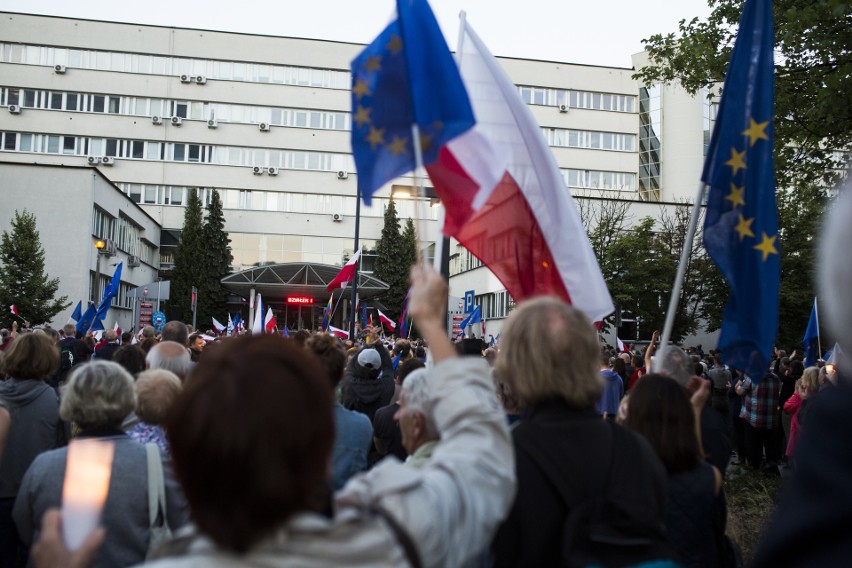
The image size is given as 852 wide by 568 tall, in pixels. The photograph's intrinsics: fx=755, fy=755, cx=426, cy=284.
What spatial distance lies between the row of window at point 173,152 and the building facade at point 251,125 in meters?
Result: 0.09

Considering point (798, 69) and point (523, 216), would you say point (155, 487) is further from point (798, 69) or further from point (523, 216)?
point (798, 69)

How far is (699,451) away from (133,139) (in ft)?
199

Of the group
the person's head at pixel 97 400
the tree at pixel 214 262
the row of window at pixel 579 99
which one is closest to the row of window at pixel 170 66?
the tree at pixel 214 262

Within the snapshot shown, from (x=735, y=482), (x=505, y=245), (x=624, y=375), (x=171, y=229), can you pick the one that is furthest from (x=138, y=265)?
(x=505, y=245)

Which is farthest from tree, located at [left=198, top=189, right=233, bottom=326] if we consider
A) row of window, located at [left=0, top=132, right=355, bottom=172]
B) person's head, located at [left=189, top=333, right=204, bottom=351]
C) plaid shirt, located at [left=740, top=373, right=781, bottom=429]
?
plaid shirt, located at [left=740, top=373, right=781, bottom=429]

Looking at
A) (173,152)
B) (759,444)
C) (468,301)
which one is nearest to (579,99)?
(173,152)

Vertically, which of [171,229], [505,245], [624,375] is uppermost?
[171,229]

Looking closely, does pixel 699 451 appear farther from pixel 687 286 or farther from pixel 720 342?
pixel 687 286

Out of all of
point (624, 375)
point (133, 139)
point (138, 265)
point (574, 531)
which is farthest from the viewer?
point (133, 139)

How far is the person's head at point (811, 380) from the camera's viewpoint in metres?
10.3

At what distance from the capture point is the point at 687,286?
39469mm

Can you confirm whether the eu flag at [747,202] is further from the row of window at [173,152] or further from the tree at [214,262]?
the tree at [214,262]

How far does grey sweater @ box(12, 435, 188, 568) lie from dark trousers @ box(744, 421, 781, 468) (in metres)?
11.7

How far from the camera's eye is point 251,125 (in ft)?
197
